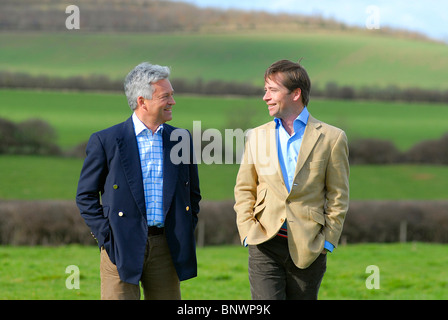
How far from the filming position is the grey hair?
14.1 feet

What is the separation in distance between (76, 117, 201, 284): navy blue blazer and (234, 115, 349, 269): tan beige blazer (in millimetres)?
430

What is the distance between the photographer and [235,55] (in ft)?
213

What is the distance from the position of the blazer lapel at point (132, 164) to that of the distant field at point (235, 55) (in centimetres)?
5584

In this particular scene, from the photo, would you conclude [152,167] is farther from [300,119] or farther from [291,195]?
[300,119]

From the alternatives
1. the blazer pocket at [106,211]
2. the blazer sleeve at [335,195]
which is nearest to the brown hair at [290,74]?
the blazer sleeve at [335,195]

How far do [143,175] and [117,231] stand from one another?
415mm

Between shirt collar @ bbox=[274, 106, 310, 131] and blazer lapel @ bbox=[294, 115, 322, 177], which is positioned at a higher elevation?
shirt collar @ bbox=[274, 106, 310, 131]

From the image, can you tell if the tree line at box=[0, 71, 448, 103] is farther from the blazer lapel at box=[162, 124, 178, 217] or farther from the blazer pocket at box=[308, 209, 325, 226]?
the blazer pocket at box=[308, 209, 325, 226]

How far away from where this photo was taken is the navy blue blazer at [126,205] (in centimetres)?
426

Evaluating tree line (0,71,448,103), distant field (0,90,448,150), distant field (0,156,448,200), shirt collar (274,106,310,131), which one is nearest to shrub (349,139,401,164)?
distant field (0,90,448,150)

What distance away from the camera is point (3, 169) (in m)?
44.9

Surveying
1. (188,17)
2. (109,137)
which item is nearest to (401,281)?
(109,137)

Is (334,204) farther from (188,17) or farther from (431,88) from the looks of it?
(188,17)

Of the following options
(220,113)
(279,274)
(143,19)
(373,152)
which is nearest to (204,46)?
(143,19)
